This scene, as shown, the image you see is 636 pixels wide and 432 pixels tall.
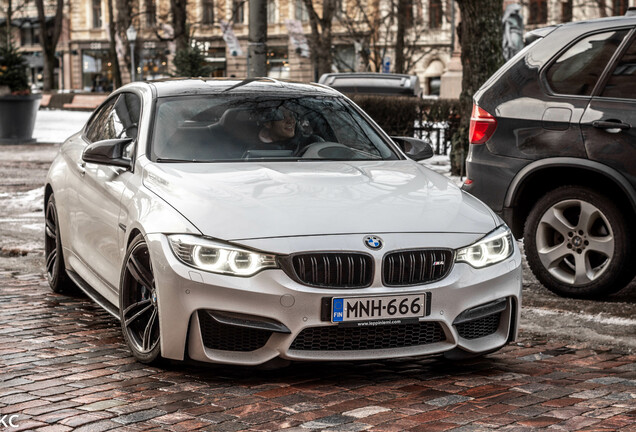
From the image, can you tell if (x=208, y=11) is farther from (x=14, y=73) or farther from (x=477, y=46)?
(x=477, y=46)

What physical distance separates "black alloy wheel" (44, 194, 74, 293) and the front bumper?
8.05 ft

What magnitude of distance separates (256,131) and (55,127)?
1201 inches

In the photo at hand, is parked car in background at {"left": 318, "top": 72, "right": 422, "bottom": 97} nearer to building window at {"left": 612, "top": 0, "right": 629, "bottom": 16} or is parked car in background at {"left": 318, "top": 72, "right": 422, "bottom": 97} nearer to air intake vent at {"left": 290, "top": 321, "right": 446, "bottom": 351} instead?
air intake vent at {"left": 290, "top": 321, "right": 446, "bottom": 351}

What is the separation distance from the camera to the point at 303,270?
16.5 ft

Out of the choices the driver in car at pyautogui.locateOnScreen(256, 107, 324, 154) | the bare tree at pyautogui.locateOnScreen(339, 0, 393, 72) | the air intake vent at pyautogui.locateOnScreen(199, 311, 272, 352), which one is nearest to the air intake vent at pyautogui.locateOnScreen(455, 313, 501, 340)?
the air intake vent at pyautogui.locateOnScreen(199, 311, 272, 352)

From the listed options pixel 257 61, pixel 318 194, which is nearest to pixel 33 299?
pixel 318 194

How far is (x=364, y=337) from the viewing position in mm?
5133

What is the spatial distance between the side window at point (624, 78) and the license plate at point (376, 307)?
2981 millimetres

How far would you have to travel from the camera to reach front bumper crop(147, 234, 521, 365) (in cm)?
498

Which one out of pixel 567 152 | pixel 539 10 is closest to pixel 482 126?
pixel 567 152

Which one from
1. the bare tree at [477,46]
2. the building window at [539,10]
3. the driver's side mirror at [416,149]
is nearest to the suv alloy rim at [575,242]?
the driver's side mirror at [416,149]

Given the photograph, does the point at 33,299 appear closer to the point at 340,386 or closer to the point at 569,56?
the point at 340,386

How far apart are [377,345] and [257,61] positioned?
8.90 meters

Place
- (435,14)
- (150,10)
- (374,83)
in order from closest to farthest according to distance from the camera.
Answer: (374,83) < (435,14) < (150,10)
